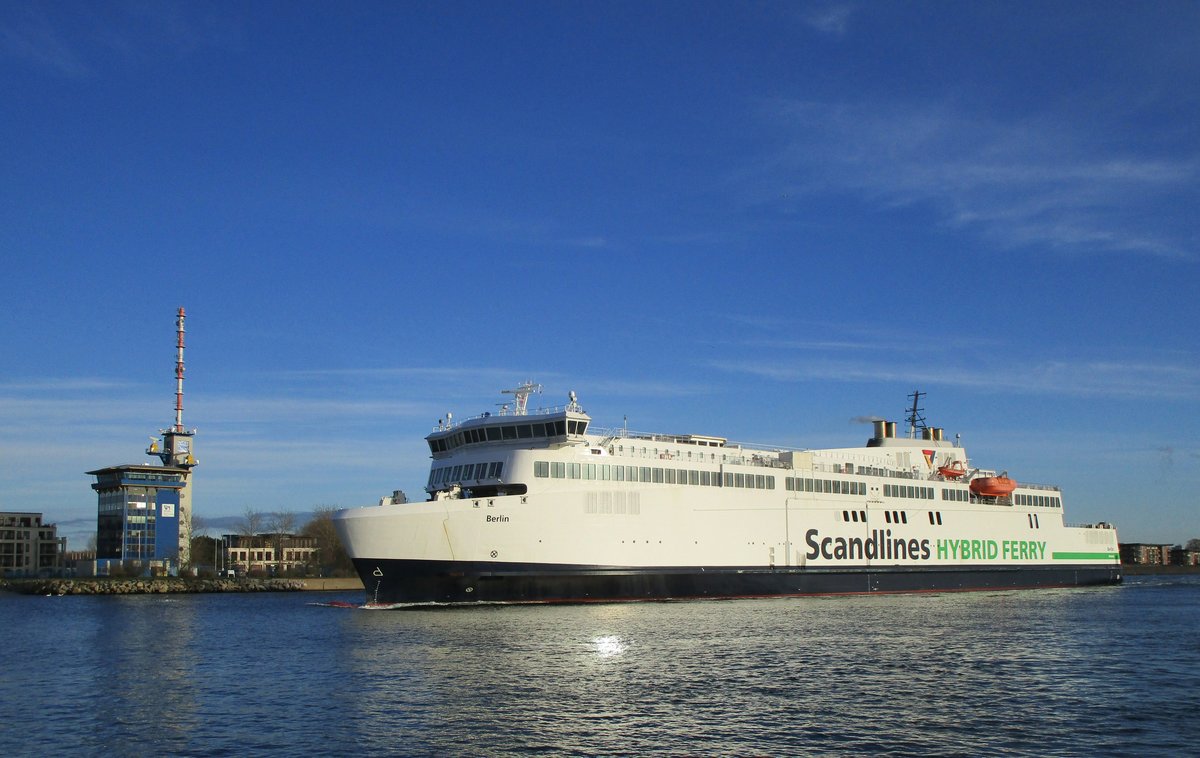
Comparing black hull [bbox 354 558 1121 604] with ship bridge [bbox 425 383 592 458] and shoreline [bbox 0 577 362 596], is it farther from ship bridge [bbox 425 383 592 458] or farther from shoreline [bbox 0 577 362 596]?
shoreline [bbox 0 577 362 596]

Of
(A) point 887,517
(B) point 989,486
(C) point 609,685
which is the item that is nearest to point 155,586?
(A) point 887,517

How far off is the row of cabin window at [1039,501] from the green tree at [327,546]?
7644 centimetres

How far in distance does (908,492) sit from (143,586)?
69.7m

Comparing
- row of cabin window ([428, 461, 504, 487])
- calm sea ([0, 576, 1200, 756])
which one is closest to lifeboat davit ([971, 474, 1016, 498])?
calm sea ([0, 576, 1200, 756])

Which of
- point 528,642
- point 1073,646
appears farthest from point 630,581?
point 1073,646

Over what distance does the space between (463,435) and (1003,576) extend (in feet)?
132

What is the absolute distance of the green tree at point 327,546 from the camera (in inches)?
5034

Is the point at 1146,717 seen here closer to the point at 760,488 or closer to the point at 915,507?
the point at 760,488

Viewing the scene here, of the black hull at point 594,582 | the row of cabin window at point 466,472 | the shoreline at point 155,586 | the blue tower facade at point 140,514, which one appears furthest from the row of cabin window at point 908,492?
the blue tower facade at point 140,514

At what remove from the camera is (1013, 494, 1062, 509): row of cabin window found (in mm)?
73744

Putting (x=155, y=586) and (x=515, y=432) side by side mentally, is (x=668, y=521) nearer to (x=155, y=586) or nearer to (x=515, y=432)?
(x=515, y=432)

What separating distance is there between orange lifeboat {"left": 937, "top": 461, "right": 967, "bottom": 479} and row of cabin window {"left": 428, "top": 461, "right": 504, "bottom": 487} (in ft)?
116

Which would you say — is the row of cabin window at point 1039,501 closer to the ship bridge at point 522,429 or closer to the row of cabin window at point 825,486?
the row of cabin window at point 825,486

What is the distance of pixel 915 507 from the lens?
215ft
